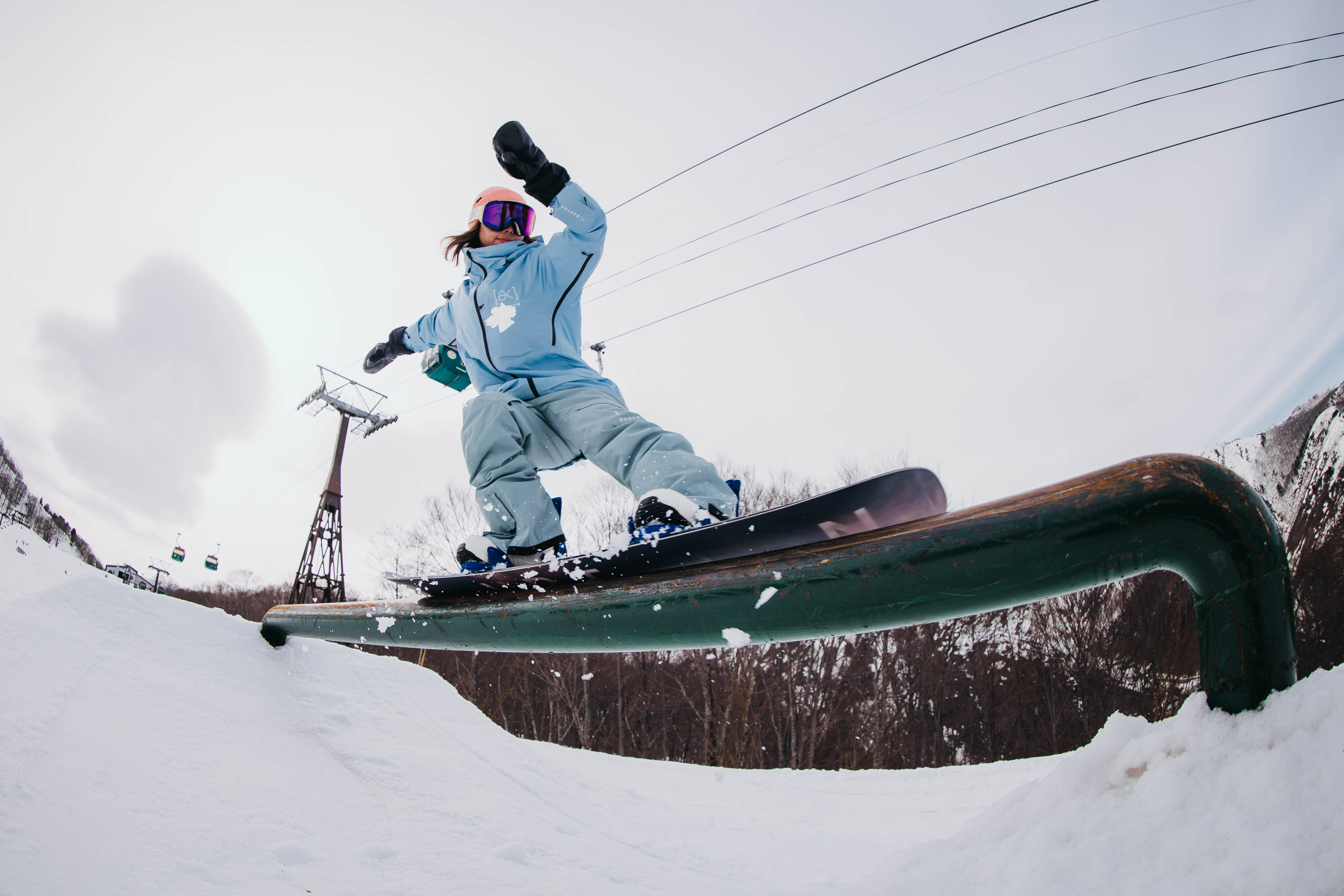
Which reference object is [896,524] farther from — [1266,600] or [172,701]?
[172,701]

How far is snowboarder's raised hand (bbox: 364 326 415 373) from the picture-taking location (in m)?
3.19

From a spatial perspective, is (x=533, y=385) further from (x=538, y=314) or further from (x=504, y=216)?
(x=504, y=216)

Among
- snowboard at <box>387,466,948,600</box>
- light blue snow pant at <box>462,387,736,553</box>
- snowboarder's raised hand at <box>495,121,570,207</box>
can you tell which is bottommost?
snowboard at <box>387,466,948,600</box>

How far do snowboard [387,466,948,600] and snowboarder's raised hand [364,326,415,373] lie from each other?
6.78 feet

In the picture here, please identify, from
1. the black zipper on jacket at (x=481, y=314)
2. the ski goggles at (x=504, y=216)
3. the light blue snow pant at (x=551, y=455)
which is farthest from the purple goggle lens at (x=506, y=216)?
the light blue snow pant at (x=551, y=455)

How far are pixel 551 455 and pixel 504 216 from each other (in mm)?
1109

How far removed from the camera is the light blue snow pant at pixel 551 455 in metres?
1.69

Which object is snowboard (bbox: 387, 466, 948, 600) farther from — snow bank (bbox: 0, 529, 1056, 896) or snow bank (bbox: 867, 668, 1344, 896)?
snow bank (bbox: 0, 529, 1056, 896)

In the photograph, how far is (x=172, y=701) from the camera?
5.93ft

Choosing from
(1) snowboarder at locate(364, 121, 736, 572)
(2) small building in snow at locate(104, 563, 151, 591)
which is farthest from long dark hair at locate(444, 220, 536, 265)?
(2) small building in snow at locate(104, 563, 151, 591)

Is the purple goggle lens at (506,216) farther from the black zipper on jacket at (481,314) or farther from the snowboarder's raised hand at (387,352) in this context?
the snowboarder's raised hand at (387,352)

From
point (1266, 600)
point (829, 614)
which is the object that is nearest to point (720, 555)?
point (829, 614)

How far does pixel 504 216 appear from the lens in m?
2.49

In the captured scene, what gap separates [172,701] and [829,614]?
82.8 inches
